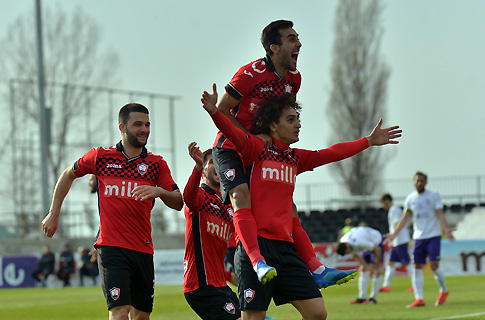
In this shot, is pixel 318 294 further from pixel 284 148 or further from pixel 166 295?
pixel 166 295

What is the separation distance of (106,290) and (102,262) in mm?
264

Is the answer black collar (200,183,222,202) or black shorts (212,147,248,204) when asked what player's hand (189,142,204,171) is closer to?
black shorts (212,147,248,204)

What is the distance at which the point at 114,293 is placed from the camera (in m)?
7.36

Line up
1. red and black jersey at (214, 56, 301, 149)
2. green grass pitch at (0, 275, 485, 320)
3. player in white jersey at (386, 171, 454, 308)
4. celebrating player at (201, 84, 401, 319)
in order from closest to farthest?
1. celebrating player at (201, 84, 401, 319)
2. red and black jersey at (214, 56, 301, 149)
3. green grass pitch at (0, 275, 485, 320)
4. player in white jersey at (386, 171, 454, 308)

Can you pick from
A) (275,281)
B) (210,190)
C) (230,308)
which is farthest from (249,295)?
(210,190)

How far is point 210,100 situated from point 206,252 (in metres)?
1.76

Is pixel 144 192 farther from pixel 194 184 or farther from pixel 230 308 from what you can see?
pixel 230 308

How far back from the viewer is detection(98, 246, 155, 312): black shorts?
7.38 m

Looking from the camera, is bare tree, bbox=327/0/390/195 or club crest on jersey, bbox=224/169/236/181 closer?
club crest on jersey, bbox=224/169/236/181

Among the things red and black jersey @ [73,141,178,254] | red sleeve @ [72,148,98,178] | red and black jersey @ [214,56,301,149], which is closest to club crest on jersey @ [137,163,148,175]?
red and black jersey @ [73,141,178,254]

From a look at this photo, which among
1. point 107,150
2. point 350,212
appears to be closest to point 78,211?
point 350,212

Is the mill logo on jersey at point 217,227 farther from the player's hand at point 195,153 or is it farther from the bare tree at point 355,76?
the bare tree at point 355,76

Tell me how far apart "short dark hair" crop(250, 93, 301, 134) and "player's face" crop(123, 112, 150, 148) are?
1.30 meters

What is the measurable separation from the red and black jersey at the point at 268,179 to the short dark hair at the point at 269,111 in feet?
0.50
